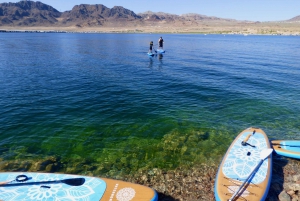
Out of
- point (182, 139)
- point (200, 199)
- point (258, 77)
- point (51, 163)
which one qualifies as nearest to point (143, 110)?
point (182, 139)

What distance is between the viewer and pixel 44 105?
19.6m

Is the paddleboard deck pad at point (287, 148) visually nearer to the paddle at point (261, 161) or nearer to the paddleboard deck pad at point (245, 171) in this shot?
the paddleboard deck pad at point (245, 171)

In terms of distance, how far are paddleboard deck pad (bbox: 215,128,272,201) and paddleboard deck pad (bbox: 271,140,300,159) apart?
2.07ft

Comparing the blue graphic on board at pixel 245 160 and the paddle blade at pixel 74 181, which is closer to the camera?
the paddle blade at pixel 74 181

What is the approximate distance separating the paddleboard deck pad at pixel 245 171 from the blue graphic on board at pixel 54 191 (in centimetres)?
549

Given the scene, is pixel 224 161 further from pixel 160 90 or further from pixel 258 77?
pixel 258 77

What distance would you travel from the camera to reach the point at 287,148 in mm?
12648

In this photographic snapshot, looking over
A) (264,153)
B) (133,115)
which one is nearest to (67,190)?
(133,115)

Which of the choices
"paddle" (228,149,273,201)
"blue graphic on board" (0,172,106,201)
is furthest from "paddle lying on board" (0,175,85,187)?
"paddle" (228,149,273,201)

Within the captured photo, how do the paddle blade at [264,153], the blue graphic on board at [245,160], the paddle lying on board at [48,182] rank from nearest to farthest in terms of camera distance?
the paddle lying on board at [48,182]
the blue graphic on board at [245,160]
the paddle blade at [264,153]

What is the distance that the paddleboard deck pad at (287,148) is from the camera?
40.1 ft

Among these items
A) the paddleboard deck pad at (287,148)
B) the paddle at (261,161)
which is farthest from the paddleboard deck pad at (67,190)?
the paddleboard deck pad at (287,148)

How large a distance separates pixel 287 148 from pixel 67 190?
1286 centimetres

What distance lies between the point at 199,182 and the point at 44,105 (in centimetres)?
1614
